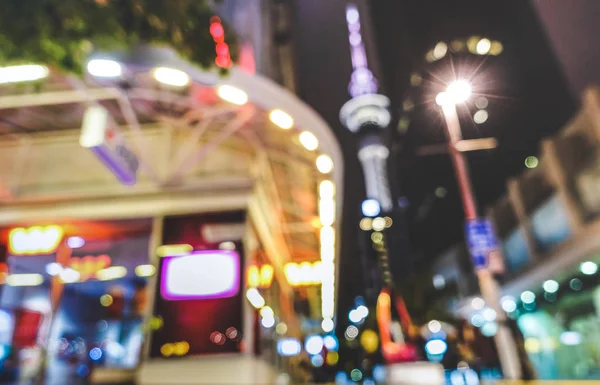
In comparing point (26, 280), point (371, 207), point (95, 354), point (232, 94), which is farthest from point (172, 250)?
point (371, 207)

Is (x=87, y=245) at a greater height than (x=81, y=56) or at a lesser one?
lesser

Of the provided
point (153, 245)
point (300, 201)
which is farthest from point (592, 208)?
point (153, 245)

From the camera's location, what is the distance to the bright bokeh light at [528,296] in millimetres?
22263

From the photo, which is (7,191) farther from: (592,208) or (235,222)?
(592,208)

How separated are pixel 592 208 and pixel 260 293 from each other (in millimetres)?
16209

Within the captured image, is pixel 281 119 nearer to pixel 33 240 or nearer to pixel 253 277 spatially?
pixel 253 277

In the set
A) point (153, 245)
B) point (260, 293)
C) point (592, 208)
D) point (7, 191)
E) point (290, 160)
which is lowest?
point (260, 293)

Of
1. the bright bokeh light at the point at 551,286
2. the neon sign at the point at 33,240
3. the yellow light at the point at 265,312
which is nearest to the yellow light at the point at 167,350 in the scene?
the yellow light at the point at 265,312

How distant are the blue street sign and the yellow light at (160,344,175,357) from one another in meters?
7.40

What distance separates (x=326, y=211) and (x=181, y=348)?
4962 mm

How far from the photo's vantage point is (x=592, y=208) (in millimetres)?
17359

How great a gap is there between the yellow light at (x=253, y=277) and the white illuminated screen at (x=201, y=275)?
0.26 meters

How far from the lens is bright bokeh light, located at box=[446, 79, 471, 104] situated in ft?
35.6

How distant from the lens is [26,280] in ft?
29.2
